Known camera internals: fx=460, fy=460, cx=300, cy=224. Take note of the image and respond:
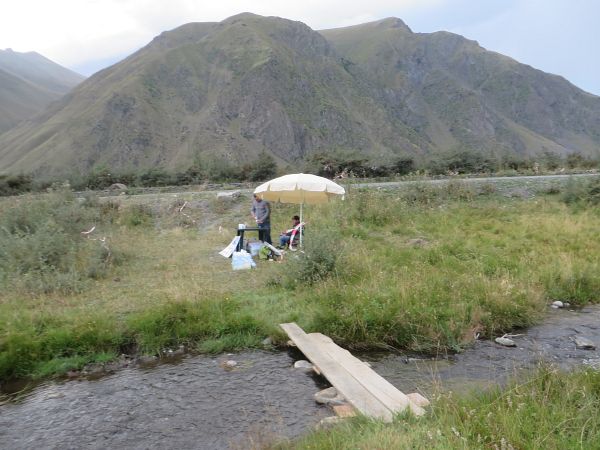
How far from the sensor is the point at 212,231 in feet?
57.3

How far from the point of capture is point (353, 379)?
646 cm

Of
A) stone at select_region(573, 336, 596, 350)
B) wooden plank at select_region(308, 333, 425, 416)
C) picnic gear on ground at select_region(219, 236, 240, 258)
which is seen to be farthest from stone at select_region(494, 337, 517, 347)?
picnic gear on ground at select_region(219, 236, 240, 258)

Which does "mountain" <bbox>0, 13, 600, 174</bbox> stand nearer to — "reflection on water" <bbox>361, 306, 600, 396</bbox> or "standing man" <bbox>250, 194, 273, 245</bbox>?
"standing man" <bbox>250, 194, 273, 245</bbox>

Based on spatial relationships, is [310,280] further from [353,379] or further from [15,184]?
[15,184]

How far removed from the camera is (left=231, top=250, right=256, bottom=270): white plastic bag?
12375 mm

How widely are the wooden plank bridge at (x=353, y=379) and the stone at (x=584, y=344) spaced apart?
3.93 m

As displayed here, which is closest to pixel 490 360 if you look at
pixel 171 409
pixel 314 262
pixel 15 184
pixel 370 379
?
pixel 370 379

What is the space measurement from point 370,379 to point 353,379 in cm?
24

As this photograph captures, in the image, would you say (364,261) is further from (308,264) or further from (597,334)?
(597,334)

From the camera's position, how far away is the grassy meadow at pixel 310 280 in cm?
827

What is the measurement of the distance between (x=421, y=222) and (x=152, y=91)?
143 m

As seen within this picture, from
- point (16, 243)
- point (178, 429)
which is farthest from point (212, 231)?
point (178, 429)

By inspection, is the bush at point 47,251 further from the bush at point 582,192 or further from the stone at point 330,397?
the bush at point 582,192

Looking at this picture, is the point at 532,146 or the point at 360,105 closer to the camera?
the point at 360,105
